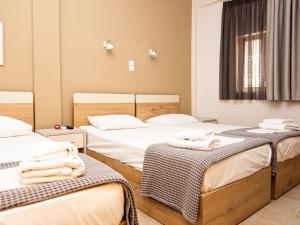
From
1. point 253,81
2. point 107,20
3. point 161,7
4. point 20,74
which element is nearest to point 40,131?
point 20,74

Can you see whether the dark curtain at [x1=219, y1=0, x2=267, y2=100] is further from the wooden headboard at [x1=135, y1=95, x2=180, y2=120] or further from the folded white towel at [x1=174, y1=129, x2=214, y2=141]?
the folded white towel at [x1=174, y1=129, x2=214, y2=141]

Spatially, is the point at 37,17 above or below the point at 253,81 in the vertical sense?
above

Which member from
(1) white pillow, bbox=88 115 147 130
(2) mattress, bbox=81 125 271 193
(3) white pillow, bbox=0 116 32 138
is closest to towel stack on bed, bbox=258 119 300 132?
(2) mattress, bbox=81 125 271 193

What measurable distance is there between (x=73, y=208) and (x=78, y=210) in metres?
0.02

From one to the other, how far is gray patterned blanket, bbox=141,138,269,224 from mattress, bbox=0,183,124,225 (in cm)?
52

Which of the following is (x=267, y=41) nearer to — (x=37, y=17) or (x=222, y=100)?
(x=222, y=100)

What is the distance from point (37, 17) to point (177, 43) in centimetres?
231

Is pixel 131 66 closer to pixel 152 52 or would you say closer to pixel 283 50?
pixel 152 52

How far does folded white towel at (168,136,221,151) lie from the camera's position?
5.87 ft

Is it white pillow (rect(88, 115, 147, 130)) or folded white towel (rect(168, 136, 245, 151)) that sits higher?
white pillow (rect(88, 115, 147, 130))

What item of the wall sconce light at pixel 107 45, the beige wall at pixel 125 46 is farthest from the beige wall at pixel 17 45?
the wall sconce light at pixel 107 45

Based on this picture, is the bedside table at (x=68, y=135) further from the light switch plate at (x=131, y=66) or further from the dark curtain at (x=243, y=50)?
the dark curtain at (x=243, y=50)

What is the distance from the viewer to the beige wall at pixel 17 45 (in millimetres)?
2664

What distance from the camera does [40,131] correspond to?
8.86 feet
